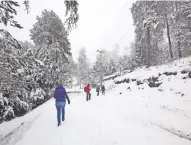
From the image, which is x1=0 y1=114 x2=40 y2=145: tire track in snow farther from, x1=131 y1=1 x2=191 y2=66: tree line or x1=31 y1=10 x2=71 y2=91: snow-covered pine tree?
x1=131 y1=1 x2=191 y2=66: tree line

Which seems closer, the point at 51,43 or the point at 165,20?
the point at 165,20

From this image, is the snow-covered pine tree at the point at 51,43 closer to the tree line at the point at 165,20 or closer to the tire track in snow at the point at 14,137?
the tree line at the point at 165,20

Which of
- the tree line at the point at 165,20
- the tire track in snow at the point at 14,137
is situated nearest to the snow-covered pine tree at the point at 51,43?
the tree line at the point at 165,20

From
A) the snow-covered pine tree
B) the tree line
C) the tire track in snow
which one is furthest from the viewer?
the snow-covered pine tree

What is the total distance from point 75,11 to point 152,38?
27389 millimetres

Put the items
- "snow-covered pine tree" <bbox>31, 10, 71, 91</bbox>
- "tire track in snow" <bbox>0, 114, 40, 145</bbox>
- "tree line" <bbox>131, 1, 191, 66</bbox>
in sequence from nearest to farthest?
"tire track in snow" <bbox>0, 114, 40, 145</bbox>
"tree line" <bbox>131, 1, 191, 66</bbox>
"snow-covered pine tree" <bbox>31, 10, 71, 91</bbox>

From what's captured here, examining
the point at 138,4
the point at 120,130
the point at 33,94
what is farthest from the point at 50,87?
the point at 120,130

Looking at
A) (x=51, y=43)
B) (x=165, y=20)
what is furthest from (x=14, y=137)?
(x=165, y=20)

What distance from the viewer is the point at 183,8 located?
23.2 metres

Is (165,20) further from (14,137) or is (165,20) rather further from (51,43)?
(14,137)

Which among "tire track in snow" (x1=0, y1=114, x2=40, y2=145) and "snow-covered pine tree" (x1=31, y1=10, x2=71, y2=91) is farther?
"snow-covered pine tree" (x1=31, y1=10, x2=71, y2=91)

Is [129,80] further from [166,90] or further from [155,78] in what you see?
[166,90]

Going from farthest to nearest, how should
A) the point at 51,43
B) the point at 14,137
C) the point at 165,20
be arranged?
1. the point at 51,43
2. the point at 165,20
3. the point at 14,137

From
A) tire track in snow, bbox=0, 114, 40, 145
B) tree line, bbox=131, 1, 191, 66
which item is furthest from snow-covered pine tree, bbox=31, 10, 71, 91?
tire track in snow, bbox=0, 114, 40, 145
